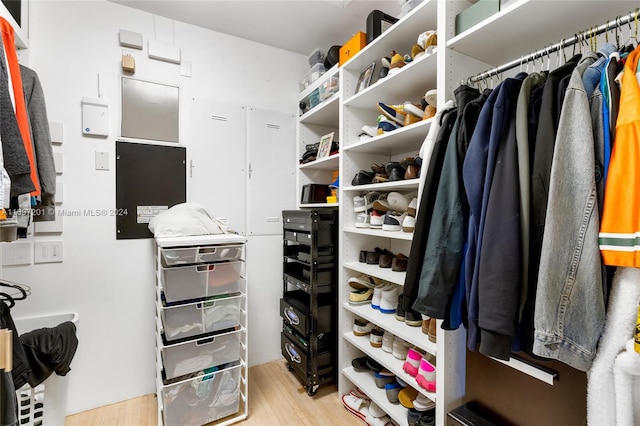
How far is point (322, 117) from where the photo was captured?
85.2 inches

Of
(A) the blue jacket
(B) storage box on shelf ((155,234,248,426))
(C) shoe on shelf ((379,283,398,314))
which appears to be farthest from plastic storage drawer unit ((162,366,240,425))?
(A) the blue jacket

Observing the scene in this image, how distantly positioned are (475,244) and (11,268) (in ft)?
7.21

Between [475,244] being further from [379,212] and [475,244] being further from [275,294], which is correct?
[275,294]

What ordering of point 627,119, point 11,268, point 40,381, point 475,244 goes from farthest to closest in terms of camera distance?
1. point 11,268
2. point 40,381
3. point 475,244
4. point 627,119

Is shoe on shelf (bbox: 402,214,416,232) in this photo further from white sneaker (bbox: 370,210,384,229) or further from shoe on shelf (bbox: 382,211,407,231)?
white sneaker (bbox: 370,210,384,229)

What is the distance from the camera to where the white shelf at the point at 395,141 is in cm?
128

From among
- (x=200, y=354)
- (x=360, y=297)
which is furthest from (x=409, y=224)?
(x=200, y=354)

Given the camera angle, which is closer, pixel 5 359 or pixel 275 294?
pixel 5 359

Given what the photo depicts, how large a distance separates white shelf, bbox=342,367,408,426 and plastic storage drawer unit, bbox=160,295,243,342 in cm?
75

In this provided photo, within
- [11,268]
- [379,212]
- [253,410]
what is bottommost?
[253,410]

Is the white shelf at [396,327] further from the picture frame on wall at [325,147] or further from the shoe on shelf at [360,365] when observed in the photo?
the picture frame on wall at [325,147]

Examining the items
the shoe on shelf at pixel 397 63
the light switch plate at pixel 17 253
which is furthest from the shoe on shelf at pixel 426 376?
the light switch plate at pixel 17 253

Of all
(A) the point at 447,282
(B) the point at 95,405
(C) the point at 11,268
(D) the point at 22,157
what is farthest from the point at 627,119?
(B) the point at 95,405

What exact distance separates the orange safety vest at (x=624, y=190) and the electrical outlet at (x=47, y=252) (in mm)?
2294
